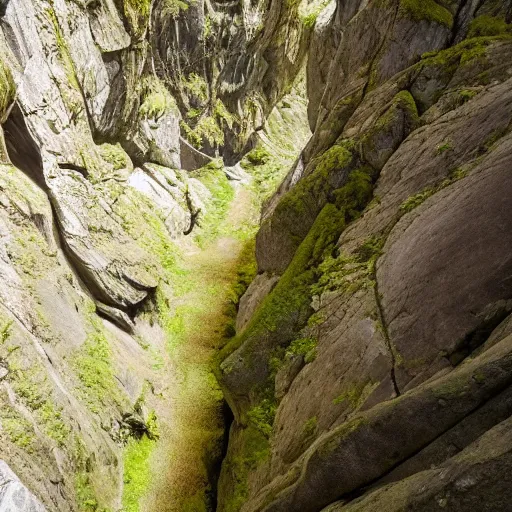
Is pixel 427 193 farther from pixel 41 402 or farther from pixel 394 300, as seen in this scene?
pixel 41 402

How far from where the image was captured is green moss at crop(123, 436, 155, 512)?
34.7ft

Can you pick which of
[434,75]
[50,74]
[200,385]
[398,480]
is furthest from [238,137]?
[398,480]

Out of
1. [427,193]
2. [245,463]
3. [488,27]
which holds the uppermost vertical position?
[488,27]

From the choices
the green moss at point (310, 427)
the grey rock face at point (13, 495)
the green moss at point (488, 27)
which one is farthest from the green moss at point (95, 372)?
the green moss at point (488, 27)

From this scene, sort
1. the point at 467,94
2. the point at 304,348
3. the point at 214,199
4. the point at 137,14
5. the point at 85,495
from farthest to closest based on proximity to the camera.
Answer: the point at 214,199, the point at 137,14, the point at 467,94, the point at 304,348, the point at 85,495

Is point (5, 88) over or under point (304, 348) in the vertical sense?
over

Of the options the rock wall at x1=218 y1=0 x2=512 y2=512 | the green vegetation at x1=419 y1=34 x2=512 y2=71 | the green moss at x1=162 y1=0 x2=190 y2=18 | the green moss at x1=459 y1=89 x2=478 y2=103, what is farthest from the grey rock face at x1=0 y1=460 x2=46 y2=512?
the green moss at x1=162 y1=0 x2=190 y2=18

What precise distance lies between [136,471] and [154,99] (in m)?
20.2

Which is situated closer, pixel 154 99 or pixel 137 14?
pixel 137 14

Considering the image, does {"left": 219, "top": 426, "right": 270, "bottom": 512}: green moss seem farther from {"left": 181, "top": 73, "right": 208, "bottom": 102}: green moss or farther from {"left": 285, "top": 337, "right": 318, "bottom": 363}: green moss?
{"left": 181, "top": 73, "right": 208, "bottom": 102}: green moss

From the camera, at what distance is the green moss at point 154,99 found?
22.7m

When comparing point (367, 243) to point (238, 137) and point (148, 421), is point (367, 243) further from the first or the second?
point (238, 137)

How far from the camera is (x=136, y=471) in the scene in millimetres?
11258

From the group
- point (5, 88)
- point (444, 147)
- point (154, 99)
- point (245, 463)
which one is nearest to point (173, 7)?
point (154, 99)
